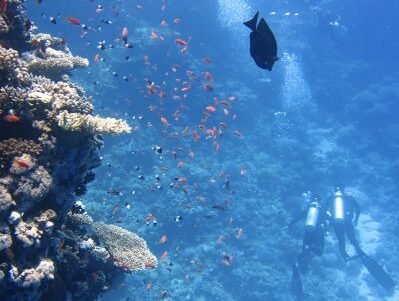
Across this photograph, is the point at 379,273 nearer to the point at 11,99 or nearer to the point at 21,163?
the point at 21,163

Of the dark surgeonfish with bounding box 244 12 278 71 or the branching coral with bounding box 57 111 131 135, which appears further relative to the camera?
the branching coral with bounding box 57 111 131 135

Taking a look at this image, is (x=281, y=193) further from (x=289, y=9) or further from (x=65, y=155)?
(x=289, y=9)

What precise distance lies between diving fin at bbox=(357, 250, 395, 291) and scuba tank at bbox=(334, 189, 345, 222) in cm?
334

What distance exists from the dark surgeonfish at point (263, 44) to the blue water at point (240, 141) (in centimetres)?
910

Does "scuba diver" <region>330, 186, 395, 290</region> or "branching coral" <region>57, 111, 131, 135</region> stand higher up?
"scuba diver" <region>330, 186, 395, 290</region>

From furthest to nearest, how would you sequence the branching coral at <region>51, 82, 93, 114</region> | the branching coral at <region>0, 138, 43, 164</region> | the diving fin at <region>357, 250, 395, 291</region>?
the diving fin at <region>357, 250, 395, 291</region> → the branching coral at <region>51, 82, 93, 114</region> → the branching coral at <region>0, 138, 43, 164</region>

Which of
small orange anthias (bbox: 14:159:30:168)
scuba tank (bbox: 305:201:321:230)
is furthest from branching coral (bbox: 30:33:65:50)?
scuba tank (bbox: 305:201:321:230)

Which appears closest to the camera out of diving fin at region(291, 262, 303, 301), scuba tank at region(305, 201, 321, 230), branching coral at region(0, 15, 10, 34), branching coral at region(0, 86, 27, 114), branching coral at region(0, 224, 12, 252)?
branching coral at region(0, 224, 12, 252)

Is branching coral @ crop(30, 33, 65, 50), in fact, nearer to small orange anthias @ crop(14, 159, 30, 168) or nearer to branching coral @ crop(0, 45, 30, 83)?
branching coral @ crop(0, 45, 30, 83)

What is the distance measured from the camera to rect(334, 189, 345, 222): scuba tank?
16.4 m

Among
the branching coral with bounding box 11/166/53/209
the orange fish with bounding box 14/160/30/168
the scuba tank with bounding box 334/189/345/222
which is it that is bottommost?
the branching coral with bounding box 11/166/53/209

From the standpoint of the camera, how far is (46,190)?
5.09 metres

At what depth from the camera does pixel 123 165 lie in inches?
722

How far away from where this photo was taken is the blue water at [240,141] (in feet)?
56.7
